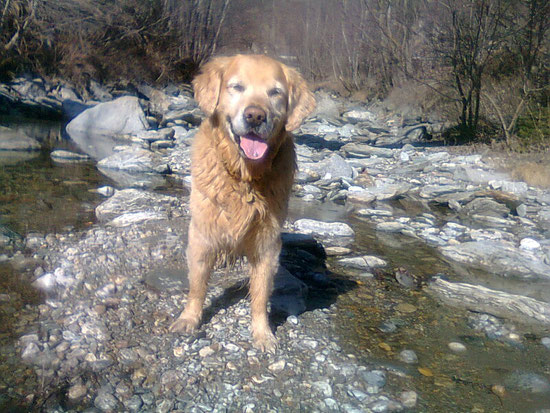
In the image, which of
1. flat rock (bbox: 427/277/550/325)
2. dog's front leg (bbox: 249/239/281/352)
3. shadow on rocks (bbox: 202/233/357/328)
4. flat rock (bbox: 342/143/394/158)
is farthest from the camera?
flat rock (bbox: 342/143/394/158)

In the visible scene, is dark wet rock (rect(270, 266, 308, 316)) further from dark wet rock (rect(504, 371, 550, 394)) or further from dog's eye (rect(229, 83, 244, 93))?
dog's eye (rect(229, 83, 244, 93))

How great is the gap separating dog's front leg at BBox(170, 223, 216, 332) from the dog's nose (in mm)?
848

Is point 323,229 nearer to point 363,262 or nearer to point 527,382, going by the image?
point 363,262

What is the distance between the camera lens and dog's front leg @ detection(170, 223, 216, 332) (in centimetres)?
330

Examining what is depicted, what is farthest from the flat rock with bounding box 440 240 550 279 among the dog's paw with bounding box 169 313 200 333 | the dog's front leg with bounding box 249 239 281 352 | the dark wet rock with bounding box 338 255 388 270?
the dog's paw with bounding box 169 313 200 333

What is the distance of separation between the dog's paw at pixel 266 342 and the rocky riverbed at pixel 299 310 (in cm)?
6

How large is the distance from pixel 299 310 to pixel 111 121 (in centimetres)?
1064

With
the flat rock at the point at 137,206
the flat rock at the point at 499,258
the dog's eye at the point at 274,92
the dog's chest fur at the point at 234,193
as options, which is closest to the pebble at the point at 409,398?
the dog's chest fur at the point at 234,193

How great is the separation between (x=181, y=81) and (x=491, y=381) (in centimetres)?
1745

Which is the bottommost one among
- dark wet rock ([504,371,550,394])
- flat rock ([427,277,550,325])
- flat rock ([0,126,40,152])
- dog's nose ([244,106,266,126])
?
dark wet rock ([504,371,550,394])

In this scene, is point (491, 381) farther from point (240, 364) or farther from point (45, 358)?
point (45, 358)

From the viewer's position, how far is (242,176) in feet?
10.6

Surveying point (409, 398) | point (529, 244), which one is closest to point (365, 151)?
point (529, 244)

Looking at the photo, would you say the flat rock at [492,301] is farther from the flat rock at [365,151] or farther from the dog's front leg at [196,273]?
the flat rock at [365,151]
